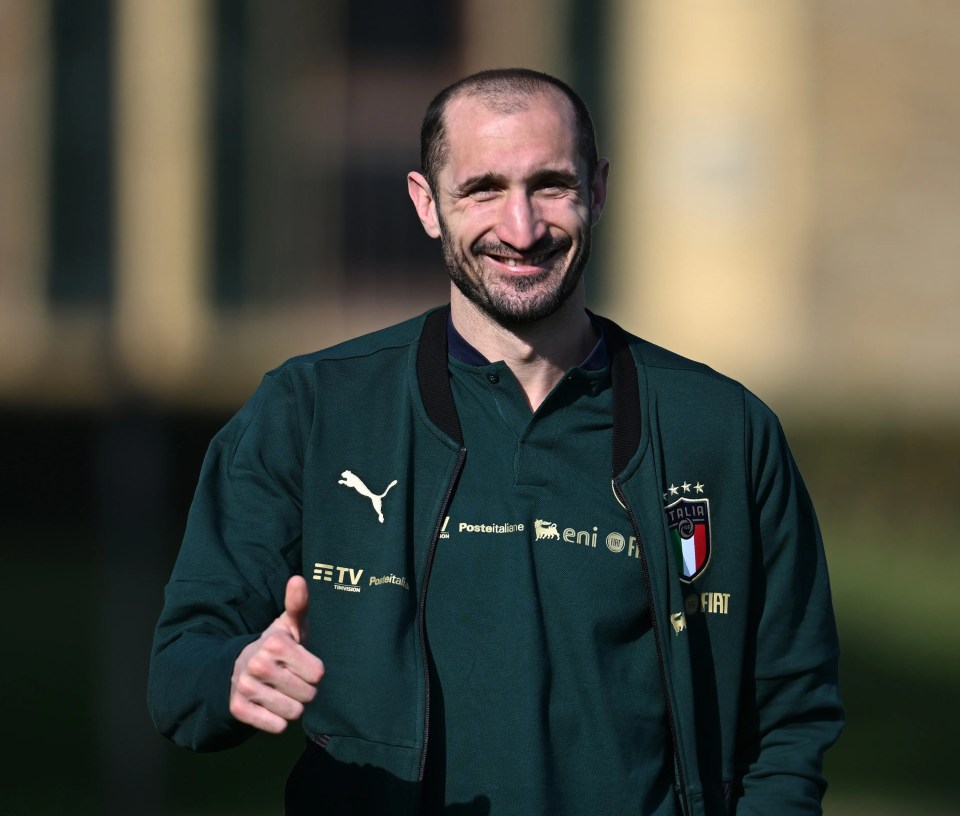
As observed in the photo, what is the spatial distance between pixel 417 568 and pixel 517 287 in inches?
17.6

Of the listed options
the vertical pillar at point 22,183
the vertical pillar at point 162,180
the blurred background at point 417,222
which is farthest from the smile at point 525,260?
the vertical pillar at point 22,183

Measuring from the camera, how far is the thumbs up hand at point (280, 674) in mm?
1801

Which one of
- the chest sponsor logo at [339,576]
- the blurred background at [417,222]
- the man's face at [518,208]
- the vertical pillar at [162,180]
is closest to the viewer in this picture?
the chest sponsor logo at [339,576]

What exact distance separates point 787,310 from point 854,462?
1165 mm

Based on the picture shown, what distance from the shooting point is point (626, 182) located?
10.4 m

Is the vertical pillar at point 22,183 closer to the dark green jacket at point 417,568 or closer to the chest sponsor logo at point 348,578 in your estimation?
the dark green jacket at point 417,568

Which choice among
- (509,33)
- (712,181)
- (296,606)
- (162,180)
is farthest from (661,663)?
(712,181)

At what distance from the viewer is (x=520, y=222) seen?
223 cm

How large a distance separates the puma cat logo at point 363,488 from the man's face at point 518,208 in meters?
0.33

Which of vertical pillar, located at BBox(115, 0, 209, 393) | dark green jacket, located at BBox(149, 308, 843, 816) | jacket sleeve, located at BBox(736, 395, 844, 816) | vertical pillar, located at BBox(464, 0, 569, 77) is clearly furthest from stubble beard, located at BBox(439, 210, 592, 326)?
vertical pillar, located at BBox(464, 0, 569, 77)

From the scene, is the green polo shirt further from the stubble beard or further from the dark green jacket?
the stubble beard

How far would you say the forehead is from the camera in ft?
7.43

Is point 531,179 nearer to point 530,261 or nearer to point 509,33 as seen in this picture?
point 530,261

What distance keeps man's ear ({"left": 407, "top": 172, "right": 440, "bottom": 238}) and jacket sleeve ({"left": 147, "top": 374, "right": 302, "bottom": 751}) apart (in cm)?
36
